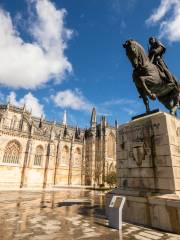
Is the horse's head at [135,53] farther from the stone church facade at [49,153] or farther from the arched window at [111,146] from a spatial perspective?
the arched window at [111,146]

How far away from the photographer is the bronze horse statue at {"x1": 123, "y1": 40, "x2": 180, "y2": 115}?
7049mm

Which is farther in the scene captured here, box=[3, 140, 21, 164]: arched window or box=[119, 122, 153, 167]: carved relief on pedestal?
box=[3, 140, 21, 164]: arched window

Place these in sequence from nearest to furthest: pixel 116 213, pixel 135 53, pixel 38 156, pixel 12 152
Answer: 1. pixel 116 213
2. pixel 135 53
3. pixel 12 152
4. pixel 38 156

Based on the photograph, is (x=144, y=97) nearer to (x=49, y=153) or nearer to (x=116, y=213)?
(x=116, y=213)

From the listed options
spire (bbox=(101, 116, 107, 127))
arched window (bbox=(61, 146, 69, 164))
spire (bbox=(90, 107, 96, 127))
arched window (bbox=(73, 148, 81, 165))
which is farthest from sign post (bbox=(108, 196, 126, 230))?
spire (bbox=(90, 107, 96, 127))

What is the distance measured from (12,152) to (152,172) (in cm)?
3513

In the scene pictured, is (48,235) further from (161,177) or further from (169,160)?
(169,160)

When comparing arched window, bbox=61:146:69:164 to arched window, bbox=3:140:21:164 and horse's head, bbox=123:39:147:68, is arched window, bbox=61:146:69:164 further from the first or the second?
horse's head, bbox=123:39:147:68

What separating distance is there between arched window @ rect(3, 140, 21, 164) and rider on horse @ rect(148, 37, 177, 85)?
3417 cm

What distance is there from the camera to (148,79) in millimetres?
6984

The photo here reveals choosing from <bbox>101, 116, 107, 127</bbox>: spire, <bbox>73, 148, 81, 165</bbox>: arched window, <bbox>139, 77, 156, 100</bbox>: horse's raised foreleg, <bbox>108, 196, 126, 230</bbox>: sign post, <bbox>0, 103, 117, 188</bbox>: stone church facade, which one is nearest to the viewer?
<bbox>108, 196, 126, 230</bbox>: sign post

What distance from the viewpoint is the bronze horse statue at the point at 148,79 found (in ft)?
23.1

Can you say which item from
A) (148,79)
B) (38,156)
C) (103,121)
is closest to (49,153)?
(38,156)

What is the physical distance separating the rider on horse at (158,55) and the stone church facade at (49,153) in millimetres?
32760
